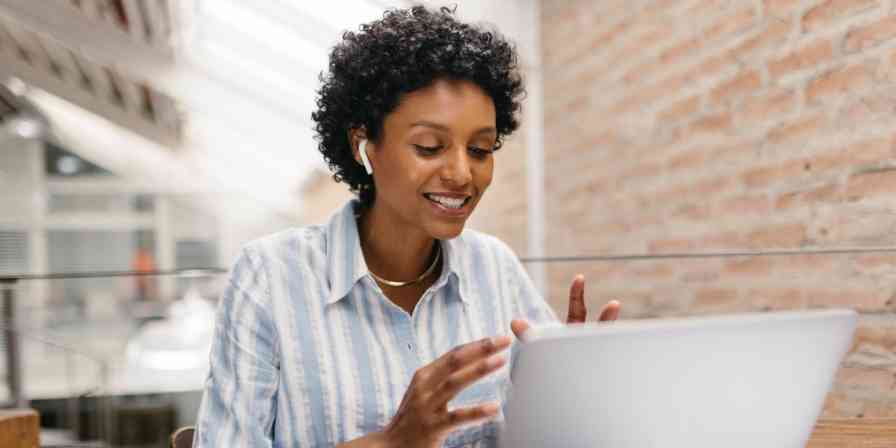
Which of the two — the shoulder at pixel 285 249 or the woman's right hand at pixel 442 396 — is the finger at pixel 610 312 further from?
the shoulder at pixel 285 249

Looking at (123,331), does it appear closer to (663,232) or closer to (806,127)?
(663,232)

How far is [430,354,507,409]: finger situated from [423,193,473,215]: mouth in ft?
1.18

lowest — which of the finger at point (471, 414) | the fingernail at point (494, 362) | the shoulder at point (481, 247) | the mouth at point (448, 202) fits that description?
the finger at point (471, 414)

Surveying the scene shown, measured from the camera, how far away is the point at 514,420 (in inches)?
28.1

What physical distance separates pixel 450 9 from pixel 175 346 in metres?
5.03

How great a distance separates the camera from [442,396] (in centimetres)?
79

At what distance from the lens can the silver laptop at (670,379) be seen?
638 millimetres

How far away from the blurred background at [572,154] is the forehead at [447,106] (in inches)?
8.9

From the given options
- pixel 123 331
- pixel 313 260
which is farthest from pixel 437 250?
pixel 123 331

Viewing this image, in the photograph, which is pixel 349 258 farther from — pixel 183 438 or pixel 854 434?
pixel 854 434

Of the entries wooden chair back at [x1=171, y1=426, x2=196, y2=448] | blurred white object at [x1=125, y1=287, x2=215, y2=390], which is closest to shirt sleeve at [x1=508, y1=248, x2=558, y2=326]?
wooden chair back at [x1=171, y1=426, x2=196, y2=448]

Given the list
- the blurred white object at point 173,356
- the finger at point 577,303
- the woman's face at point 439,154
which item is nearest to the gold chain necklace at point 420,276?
the woman's face at point 439,154

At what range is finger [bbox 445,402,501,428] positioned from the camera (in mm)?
768

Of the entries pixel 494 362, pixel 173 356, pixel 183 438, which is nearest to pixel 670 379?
pixel 494 362
